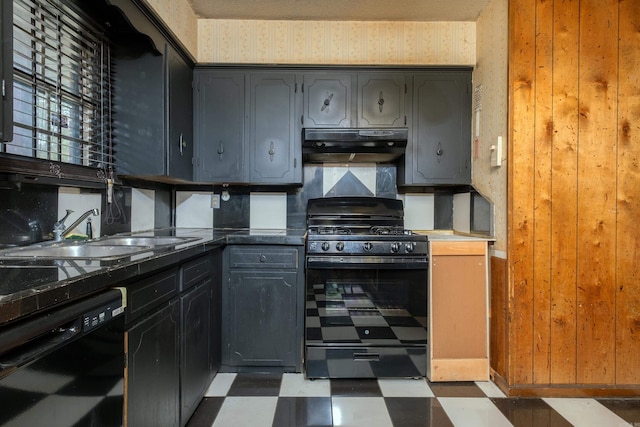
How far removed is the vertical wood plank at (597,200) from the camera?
6.61ft

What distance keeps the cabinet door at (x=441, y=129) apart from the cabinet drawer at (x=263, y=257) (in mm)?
1109

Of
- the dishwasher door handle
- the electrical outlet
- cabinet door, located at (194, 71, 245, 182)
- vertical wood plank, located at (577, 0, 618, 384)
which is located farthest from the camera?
the electrical outlet

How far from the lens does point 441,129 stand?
257cm

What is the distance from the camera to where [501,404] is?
1.94m

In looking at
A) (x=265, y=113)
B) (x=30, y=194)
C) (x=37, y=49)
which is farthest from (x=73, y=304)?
(x=265, y=113)

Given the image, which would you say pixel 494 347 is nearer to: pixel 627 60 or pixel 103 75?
pixel 627 60

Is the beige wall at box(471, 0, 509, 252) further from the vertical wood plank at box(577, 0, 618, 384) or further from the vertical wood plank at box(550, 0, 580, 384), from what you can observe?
the vertical wood plank at box(577, 0, 618, 384)

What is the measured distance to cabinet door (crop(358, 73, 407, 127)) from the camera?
2.54m

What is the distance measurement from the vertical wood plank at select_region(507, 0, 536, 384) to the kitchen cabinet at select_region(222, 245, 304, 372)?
1305 millimetres

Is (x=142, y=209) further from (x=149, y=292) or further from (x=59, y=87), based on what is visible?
(x=149, y=292)

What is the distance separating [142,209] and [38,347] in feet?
5.71

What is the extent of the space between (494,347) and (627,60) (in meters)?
1.91

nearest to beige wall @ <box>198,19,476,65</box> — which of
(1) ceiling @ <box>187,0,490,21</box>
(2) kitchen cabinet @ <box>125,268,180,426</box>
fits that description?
(1) ceiling @ <box>187,0,490,21</box>

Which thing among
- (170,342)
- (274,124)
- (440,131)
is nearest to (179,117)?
(274,124)
